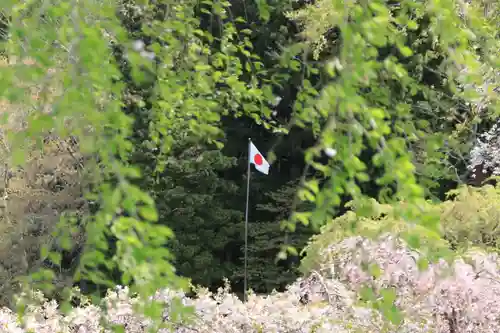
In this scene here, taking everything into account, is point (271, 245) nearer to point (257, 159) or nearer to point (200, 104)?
point (257, 159)

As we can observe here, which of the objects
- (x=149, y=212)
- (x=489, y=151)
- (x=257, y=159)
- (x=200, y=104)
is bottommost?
(x=257, y=159)

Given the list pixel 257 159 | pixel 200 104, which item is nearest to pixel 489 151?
pixel 257 159

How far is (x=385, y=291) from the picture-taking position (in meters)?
1.53

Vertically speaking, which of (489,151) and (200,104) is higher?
(200,104)

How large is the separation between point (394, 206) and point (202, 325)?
7.55 feet

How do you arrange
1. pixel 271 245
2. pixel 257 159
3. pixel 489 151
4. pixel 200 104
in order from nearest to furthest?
pixel 200 104
pixel 489 151
pixel 257 159
pixel 271 245

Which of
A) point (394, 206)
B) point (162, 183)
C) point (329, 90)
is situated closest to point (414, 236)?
point (394, 206)

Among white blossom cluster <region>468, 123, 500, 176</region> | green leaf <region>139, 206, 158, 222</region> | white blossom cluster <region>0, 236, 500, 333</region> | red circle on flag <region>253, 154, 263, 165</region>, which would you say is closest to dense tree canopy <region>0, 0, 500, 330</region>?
green leaf <region>139, 206, 158, 222</region>

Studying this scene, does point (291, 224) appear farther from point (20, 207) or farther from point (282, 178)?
point (282, 178)

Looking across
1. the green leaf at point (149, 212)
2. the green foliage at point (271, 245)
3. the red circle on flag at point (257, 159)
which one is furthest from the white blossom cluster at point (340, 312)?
the green foliage at point (271, 245)

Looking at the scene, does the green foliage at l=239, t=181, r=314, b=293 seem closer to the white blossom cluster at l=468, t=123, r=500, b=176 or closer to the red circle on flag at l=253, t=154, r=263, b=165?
the red circle on flag at l=253, t=154, r=263, b=165

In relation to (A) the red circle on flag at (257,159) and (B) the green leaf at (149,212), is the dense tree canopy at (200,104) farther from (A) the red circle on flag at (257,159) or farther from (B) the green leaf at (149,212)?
(A) the red circle on flag at (257,159)

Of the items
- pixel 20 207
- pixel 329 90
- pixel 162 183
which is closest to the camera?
pixel 329 90

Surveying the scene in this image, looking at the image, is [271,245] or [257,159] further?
[271,245]
